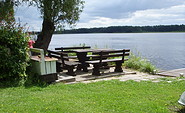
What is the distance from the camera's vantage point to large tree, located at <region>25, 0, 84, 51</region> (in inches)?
321

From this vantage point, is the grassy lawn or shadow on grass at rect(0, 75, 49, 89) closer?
the grassy lawn

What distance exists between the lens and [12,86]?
571 cm

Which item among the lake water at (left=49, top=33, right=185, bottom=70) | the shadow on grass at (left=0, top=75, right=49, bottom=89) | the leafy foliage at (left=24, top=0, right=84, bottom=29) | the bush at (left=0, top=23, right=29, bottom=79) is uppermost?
the leafy foliage at (left=24, top=0, right=84, bottom=29)

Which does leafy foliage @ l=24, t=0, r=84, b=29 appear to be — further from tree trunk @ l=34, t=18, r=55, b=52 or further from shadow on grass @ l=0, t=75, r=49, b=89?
shadow on grass @ l=0, t=75, r=49, b=89

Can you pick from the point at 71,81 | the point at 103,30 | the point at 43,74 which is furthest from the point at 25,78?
the point at 103,30

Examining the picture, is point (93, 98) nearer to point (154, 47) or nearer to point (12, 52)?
point (12, 52)

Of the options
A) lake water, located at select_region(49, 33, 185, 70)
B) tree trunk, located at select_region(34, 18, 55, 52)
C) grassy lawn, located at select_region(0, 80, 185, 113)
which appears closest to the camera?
grassy lawn, located at select_region(0, 80, 185, 113)

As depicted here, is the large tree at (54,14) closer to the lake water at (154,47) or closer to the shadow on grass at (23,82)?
the shadow on grass at (23,82)

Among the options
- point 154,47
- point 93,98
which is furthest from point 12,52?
point 154,47

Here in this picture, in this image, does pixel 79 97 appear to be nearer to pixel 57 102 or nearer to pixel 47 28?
pixel 57 102

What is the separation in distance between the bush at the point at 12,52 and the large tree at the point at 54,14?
219cm

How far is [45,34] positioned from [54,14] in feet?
4.81

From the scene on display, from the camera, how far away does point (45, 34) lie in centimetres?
945

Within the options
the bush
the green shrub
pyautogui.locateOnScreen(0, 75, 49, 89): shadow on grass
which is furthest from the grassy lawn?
the green shrub
